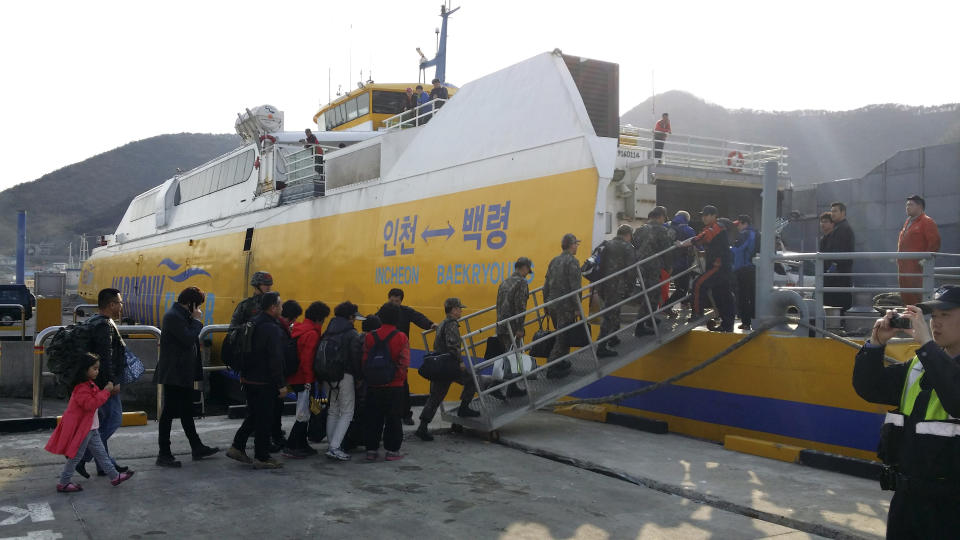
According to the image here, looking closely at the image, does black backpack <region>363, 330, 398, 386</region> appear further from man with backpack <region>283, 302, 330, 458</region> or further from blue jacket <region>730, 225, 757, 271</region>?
blue jacket <region>730, 225, 757, 271</region>

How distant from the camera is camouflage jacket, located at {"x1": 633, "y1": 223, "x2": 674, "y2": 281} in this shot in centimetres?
809

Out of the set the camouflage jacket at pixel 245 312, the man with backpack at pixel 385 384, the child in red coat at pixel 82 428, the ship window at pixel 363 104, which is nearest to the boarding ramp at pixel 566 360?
the man with backpack at pixel 385 384

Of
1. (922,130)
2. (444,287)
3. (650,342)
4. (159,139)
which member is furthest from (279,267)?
(159,139)

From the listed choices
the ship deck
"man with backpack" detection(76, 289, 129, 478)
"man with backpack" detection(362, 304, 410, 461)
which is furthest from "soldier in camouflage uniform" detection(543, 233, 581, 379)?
"man with backpack" detection(76, 289, 129, 478)

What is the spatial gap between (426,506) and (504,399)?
103 inches

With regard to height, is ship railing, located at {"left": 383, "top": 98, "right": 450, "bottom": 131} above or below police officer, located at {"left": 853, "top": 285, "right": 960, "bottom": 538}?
above

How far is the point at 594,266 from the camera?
26.2 feet

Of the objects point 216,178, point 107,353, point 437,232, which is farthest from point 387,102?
point 107,353

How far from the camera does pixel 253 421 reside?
249 inches

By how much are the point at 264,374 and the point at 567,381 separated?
119 inches

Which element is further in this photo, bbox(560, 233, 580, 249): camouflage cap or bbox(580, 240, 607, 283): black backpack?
bbox(580, 240, 607, 283): black backpack

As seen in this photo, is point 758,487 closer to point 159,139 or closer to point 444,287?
point 444,287

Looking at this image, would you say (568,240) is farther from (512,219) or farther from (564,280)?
(512,219)

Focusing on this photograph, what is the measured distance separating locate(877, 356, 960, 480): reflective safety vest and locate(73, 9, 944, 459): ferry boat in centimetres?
358
